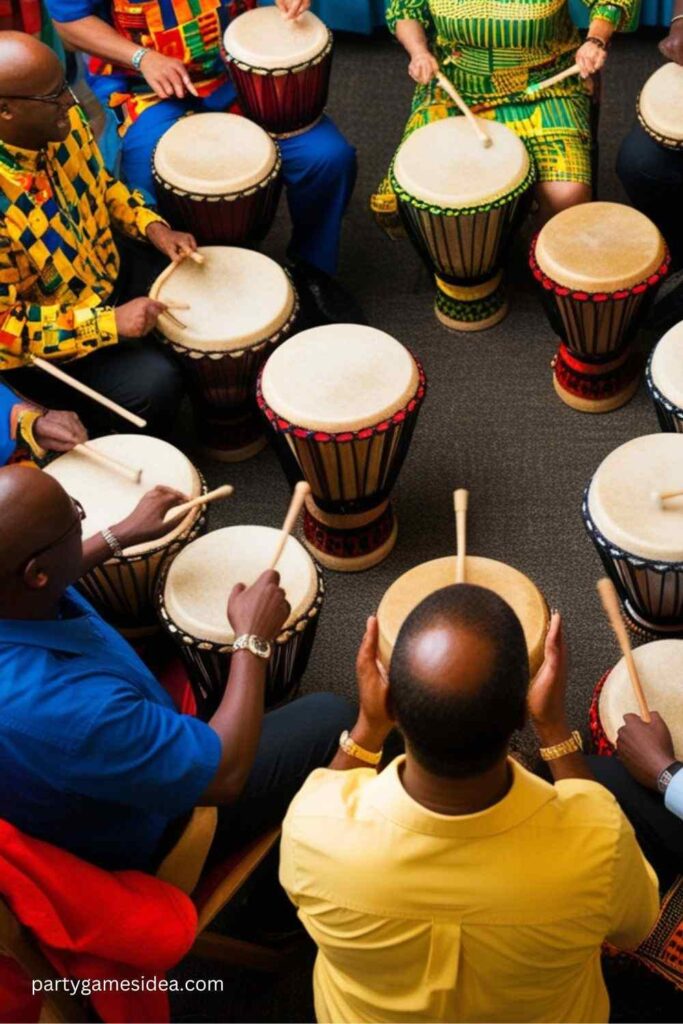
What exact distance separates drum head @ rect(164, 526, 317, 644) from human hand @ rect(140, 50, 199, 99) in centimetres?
181

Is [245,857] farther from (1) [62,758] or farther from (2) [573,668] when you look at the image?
(2) [573,668]

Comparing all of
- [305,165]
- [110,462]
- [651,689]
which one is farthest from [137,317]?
[651,689]

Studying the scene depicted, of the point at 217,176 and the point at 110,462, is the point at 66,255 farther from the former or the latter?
the point at 110,462

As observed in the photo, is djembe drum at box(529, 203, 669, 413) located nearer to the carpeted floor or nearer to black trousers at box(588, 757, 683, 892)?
the carpeted floor

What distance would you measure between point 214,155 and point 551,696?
7.66 ft

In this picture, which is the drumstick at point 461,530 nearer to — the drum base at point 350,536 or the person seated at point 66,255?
the drum base at point 350,536

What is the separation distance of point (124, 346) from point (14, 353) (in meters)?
0.36

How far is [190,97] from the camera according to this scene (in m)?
4.20

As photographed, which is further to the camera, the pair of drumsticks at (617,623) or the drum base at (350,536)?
the drum base at (350,536)

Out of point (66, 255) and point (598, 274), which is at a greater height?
point (66, 255)

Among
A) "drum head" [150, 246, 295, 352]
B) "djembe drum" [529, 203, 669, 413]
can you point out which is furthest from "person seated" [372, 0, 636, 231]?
"drum head" [150, 246, 295, 352]

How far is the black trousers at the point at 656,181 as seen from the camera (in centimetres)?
391

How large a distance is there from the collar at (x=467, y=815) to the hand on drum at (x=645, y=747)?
65cm

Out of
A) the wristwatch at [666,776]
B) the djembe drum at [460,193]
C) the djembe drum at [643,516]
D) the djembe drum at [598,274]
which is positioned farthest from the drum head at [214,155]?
the wristwatch at [666,776]
